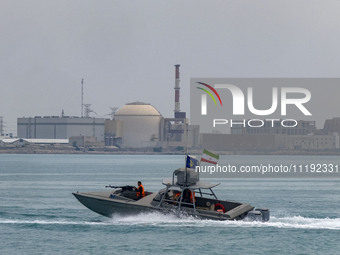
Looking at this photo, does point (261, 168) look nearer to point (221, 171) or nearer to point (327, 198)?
point (221, 171)

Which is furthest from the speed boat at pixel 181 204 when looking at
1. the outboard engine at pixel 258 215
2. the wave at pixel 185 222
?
the wave at pixel 185 222

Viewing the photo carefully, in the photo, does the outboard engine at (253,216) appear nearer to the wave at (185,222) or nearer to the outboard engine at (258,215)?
the outboard engine at (258,215)

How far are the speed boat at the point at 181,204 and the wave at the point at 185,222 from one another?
0.92 ft

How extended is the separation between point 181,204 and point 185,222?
1112 mm

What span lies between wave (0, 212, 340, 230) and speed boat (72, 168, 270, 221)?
281 mm

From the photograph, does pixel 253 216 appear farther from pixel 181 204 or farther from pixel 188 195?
pixel 181 204

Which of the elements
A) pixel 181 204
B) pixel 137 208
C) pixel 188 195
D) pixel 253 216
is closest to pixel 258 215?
pixel 253 216

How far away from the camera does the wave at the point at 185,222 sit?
4238cm

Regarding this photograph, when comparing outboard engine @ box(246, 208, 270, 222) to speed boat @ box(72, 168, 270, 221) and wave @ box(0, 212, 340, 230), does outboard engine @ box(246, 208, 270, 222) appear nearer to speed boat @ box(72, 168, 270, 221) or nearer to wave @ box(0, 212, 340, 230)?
speed boat @ box(72, 168, 270, 221)

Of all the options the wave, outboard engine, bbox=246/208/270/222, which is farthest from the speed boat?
the wave

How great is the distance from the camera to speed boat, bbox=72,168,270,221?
42.6 metres

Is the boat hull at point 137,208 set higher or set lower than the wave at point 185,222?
higher

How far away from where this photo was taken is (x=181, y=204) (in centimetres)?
4322

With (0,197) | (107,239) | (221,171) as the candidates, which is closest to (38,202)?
(0,197)
